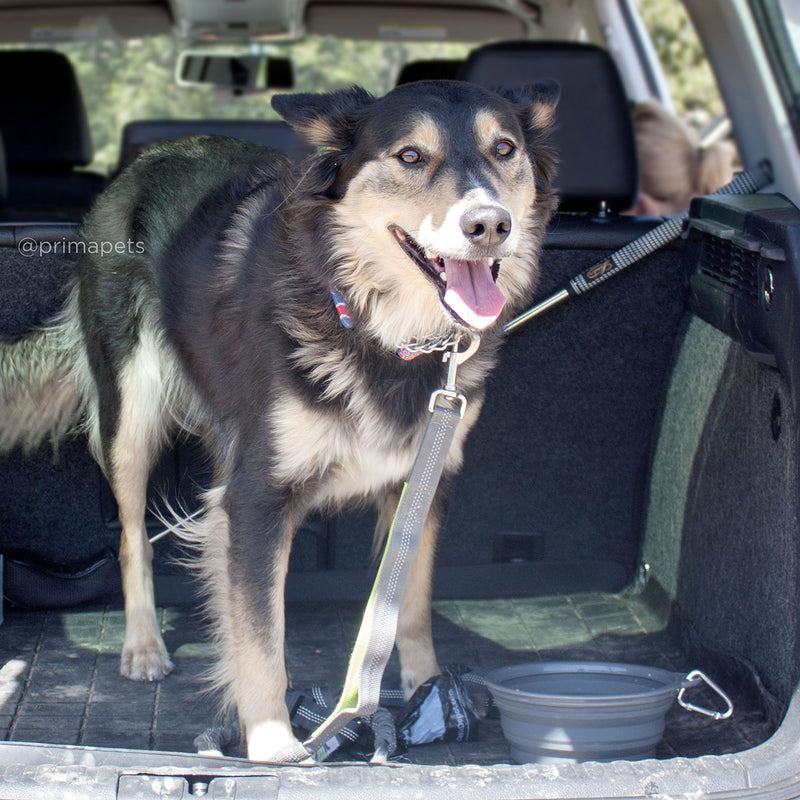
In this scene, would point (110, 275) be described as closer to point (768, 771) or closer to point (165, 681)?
point (165, 681)

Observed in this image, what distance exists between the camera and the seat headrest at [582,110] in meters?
3.38

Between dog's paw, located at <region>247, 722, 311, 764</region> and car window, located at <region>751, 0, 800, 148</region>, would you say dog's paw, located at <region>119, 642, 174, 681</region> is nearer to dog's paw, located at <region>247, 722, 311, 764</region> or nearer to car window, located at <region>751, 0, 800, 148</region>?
dog's paw, located at <region>247, 722, 311, 764</region>

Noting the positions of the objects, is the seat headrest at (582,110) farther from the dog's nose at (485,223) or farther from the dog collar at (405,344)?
the dog's nose at (485,223)

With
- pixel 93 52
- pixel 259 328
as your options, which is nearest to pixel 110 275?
pixel 259 328

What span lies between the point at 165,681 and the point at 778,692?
153 cm

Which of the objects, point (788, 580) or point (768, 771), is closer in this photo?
point (768, 771)

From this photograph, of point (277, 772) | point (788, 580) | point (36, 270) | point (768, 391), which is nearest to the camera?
point (277, 772)

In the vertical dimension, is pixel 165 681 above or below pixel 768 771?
below

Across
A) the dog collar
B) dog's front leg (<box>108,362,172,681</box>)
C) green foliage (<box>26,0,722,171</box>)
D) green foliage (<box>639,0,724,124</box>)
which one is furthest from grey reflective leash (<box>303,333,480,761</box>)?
green foliage (<box>639,0,724,124</box>)

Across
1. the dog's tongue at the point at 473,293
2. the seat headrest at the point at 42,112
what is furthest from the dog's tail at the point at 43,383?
the seat headrest at the point at 42,112

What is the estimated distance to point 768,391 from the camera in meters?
2.38

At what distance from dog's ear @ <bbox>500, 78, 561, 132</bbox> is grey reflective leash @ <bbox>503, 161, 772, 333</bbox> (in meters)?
0.42

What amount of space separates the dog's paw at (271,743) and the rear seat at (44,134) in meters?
3.74

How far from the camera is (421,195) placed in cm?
242
